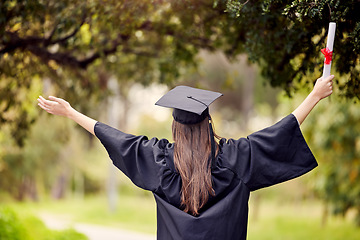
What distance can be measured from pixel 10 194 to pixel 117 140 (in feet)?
63.2

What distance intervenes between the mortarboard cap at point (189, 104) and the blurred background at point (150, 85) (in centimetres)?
105

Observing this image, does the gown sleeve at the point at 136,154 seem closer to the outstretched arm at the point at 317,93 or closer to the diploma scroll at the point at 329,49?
the outstretched arm at the point at 317,93

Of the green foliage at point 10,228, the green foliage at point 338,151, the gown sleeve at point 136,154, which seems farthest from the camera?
the green foliage at point 338,151

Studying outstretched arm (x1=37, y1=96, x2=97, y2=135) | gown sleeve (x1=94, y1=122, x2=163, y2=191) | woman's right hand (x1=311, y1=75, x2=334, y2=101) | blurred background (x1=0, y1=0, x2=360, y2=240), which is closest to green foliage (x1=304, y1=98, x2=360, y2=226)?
blurred background (x1=0, y1=0, x2=360, y2=240)

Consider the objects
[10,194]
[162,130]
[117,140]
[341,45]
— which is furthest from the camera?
[162,130]

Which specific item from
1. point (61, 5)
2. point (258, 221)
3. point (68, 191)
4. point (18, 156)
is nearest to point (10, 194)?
point (18, 156)

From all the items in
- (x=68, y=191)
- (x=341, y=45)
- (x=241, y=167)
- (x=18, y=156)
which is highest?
(x=341, y=45)

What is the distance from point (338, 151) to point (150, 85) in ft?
20.3

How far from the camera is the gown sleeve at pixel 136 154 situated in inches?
101

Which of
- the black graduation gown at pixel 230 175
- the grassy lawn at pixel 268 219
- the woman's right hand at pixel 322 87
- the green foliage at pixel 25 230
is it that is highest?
the woman's right hand at pixel 322 87

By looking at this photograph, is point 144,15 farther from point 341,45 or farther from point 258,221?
point 258,221

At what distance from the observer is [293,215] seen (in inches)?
646

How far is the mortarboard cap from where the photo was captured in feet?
7.96

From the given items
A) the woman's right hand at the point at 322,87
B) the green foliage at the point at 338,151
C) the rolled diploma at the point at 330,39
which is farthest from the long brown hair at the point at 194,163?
the green foliage at the point at 338,151
